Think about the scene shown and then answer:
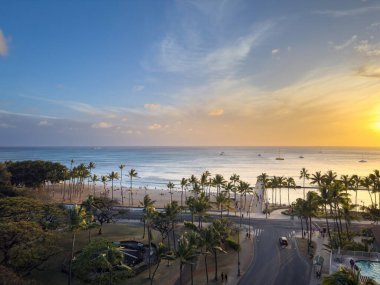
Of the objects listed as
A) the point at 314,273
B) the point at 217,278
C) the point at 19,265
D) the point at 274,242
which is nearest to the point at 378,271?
the point at 314,273

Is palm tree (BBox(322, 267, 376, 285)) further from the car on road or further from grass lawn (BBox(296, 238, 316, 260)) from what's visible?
the car on road

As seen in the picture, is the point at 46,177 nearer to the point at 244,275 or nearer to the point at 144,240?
the point at 144,240

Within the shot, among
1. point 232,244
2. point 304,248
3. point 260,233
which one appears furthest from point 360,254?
point 260,233

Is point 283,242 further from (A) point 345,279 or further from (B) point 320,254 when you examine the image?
(A) point 345,279

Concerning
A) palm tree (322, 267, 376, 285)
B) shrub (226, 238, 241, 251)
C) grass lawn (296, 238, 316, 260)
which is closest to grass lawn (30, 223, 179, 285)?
shrub (226, 238, 241, 251)

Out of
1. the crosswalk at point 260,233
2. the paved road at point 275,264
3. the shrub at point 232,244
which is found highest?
the shrub at point 232,244

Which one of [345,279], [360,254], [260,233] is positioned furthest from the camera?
[260,233]

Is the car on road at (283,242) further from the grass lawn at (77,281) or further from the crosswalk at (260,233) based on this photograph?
the grass lawn at (77,281)

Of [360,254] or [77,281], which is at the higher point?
[360,254]

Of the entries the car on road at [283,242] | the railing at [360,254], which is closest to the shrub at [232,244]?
the car on road at [283,242]
